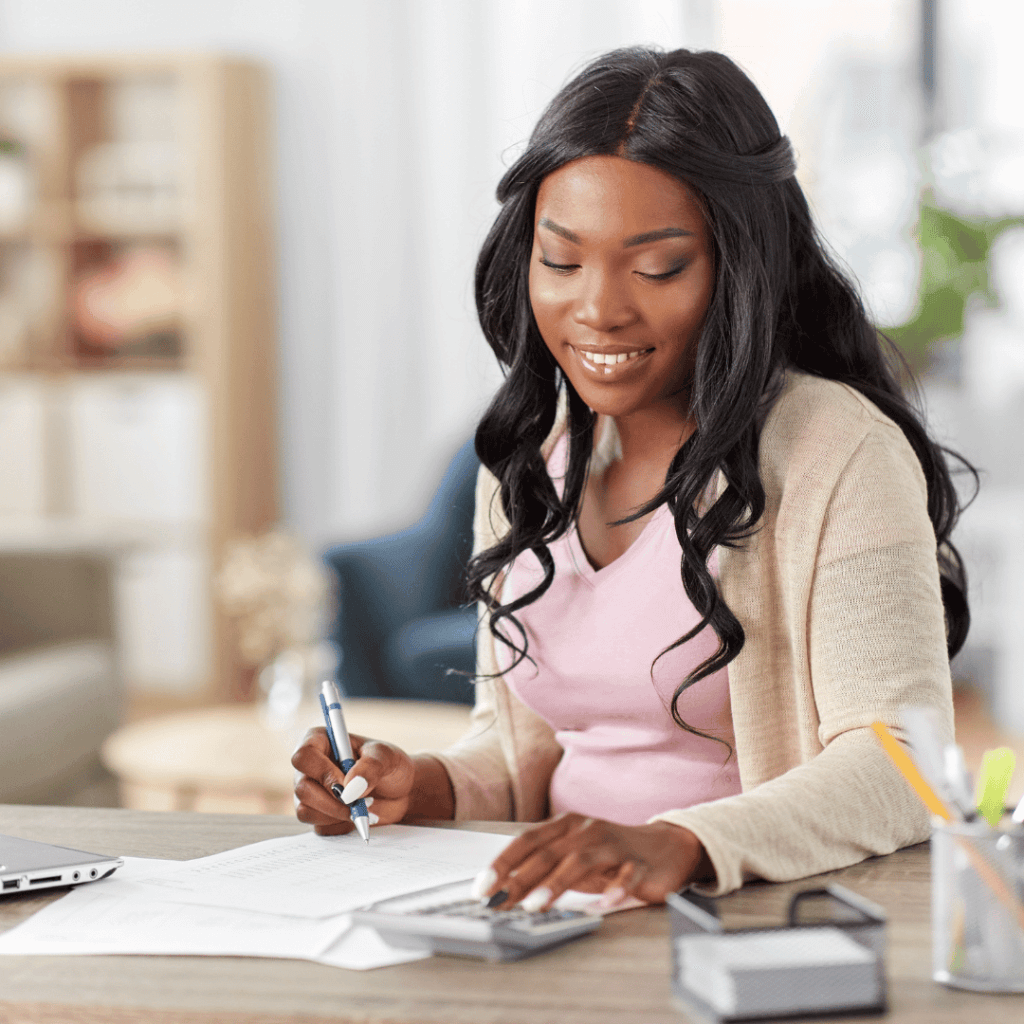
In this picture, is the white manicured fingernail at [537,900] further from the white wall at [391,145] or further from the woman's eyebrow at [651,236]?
the white wall at [391,145]

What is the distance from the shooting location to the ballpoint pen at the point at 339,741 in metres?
1.06

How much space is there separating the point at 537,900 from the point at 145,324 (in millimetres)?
4019

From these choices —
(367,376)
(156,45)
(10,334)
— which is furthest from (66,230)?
(367,376)

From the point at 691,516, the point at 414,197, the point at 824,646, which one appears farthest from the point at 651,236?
the point at 414,197

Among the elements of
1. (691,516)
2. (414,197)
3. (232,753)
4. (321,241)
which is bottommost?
(232,753)

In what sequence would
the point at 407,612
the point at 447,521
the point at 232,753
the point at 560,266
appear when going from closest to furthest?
the point at 560,266
the point at 232,753
the point at 407,612
the point at 447,521

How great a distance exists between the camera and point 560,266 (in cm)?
115

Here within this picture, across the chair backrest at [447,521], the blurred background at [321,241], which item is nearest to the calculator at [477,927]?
the chair backrest at [447,521]

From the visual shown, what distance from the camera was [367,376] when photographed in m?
4.69

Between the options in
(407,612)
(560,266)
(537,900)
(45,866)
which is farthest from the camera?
(407,612)

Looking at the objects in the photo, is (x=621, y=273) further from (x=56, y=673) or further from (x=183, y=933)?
(x=56, y=673)

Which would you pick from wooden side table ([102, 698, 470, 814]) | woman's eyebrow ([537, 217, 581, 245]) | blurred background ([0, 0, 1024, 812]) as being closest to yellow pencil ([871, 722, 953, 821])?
woman's eyebrow ([537, 217, 581, 245])

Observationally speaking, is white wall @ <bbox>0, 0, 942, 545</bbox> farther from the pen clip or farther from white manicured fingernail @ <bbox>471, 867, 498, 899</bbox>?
white manicured fingernail @ <bbox>471, 867, 498, 899</bbox>

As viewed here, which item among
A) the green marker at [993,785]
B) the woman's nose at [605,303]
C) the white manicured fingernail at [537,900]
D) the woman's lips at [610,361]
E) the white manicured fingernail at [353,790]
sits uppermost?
the woman's nose at [605,303]
